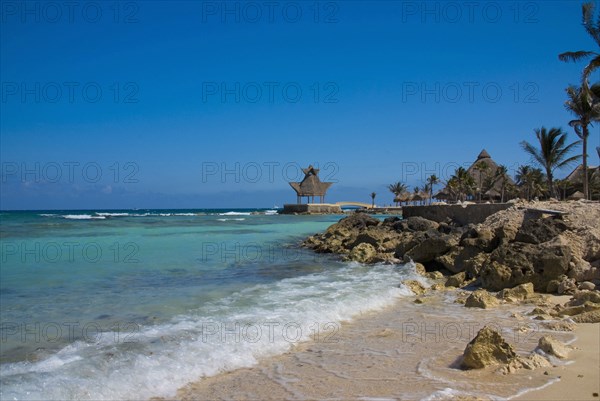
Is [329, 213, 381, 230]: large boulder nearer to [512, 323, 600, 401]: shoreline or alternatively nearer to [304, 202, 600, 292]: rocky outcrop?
[304, 202, 600, 292]: rocky outcrop

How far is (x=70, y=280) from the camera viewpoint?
11273 millimetres

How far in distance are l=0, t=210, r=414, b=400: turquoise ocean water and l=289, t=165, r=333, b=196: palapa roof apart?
53.2 metres

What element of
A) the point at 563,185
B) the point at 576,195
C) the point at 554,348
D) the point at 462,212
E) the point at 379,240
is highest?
the point at 563,185

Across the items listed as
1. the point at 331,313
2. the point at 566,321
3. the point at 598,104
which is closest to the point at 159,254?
the point at 331,313

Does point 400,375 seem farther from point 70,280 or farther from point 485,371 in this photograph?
point 70,280

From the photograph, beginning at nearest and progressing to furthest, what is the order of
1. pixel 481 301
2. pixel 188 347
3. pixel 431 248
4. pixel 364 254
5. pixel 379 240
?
1. pixel 188 347
2. pixel 481 301
3. pixel 431 248
4. pixel 364 254
5. pixel 379 240

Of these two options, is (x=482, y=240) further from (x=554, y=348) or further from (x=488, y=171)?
(x=488, y=171)

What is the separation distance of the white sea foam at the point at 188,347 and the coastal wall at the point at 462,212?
1140 cm

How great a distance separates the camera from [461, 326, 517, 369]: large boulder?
15.8 ft

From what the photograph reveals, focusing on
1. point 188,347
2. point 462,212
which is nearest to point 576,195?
point 462,212

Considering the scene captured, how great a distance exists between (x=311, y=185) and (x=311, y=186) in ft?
0.51

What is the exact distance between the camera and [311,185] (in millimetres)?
68812

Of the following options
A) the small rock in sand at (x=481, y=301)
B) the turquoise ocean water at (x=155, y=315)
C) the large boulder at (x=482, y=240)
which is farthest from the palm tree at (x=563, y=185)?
the small rock in sand at (x=481, y=301)

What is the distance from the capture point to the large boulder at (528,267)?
936cm
